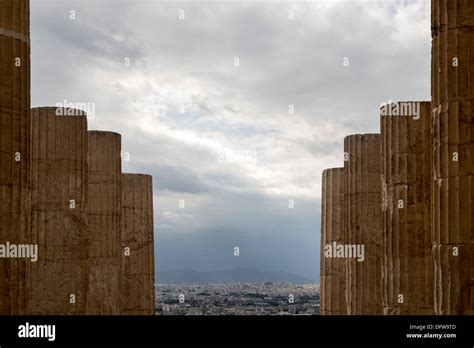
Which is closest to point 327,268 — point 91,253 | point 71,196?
point 91,253

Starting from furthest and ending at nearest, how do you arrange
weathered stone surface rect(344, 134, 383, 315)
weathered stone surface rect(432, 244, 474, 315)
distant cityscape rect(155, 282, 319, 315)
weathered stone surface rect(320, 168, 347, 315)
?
distant cityscape rect(155, 282, 319, 315) → weathered stone surface rect(320, 168, 347, 315) → weathered stone surface rect(344, 134, 383, 315) → weathered stone surface rect(432, 244, 474, 315)

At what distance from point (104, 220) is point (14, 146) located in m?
14.6

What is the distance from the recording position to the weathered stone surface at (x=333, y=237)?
31438 millimetres

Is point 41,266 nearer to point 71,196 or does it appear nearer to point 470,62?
point 71,196

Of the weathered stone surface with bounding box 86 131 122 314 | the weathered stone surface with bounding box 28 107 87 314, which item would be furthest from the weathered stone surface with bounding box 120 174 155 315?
the weathered stone surface with bounding box 28 107 87 314

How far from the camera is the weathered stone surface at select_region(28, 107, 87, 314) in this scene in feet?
70.9

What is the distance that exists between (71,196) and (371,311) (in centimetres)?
996

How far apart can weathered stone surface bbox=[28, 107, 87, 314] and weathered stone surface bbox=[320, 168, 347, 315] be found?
39.4 ft

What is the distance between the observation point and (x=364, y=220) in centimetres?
2647
